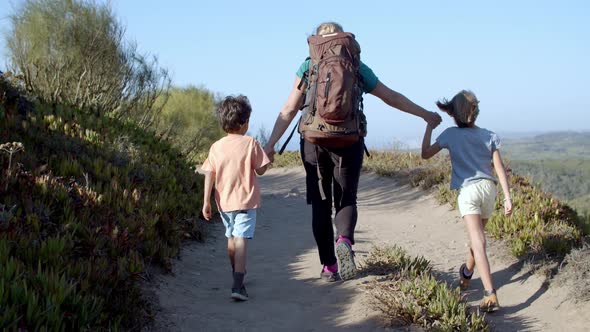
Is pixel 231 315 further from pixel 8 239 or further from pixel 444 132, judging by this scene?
pixel 444 132

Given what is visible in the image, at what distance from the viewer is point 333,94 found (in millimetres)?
4406

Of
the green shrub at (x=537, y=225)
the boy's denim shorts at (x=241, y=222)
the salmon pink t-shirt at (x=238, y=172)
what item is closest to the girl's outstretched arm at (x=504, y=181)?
the green shrub at (x=537, y=225)

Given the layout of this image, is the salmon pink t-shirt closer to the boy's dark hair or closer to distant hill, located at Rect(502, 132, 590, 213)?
the boy's dark hair

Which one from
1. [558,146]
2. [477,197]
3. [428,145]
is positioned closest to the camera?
[477,197]

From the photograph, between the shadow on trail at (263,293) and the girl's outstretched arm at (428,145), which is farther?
the girl's outstretched arm at (428,145)

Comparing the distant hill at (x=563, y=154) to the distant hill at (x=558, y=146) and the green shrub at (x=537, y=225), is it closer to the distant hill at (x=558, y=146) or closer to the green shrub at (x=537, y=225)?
the distant hill at (x=558, y=146)

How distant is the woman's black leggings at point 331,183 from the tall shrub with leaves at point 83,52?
8.63m

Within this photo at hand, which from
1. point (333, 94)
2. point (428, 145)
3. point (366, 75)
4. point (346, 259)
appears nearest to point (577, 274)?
point (428, 145)

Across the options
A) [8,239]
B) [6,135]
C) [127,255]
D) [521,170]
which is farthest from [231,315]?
[521,170]

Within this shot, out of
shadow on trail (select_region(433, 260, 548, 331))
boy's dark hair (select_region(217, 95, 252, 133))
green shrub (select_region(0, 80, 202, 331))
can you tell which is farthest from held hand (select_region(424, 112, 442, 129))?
green shrub (select_region(0, 80, 202, 331))

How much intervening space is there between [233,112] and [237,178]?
1.76ft

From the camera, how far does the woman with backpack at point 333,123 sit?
445 centimetres

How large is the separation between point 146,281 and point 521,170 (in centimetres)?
818

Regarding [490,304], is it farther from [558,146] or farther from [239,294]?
[558,146]
